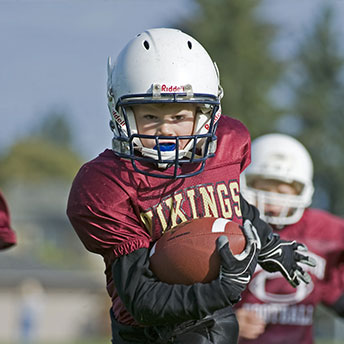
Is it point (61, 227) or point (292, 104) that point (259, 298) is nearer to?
point (292, 104)

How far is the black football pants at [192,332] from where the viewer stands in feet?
10.7

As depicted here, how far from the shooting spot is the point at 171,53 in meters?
3.27

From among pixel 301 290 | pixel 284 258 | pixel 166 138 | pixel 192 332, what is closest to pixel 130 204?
pixel 166 138

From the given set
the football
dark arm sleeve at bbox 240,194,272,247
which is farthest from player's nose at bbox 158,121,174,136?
dark arm sleeve at bbox 240,194,272,247

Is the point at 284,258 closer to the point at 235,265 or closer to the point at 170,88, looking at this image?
the point at 235,265

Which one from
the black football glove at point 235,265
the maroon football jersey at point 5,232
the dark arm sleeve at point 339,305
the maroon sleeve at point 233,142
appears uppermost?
the maroon sleeve at point 233,142

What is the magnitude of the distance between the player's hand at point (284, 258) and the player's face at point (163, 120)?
634 mm

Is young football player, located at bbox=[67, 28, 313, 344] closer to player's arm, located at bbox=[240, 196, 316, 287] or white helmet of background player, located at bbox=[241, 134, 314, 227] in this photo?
player's arm, located at bbox=[240, 196, 316, 287]

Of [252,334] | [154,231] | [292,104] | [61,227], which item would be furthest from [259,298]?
[61,227]

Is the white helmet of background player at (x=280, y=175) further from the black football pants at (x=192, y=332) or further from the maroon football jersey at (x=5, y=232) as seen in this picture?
the black football pants at (x=192, y=332)

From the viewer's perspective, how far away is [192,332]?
10.7 feet

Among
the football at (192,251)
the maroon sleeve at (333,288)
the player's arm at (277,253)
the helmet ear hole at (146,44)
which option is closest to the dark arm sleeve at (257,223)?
the player's arm at (277,253)

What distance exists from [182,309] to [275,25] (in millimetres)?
31516

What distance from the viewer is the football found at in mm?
3033
